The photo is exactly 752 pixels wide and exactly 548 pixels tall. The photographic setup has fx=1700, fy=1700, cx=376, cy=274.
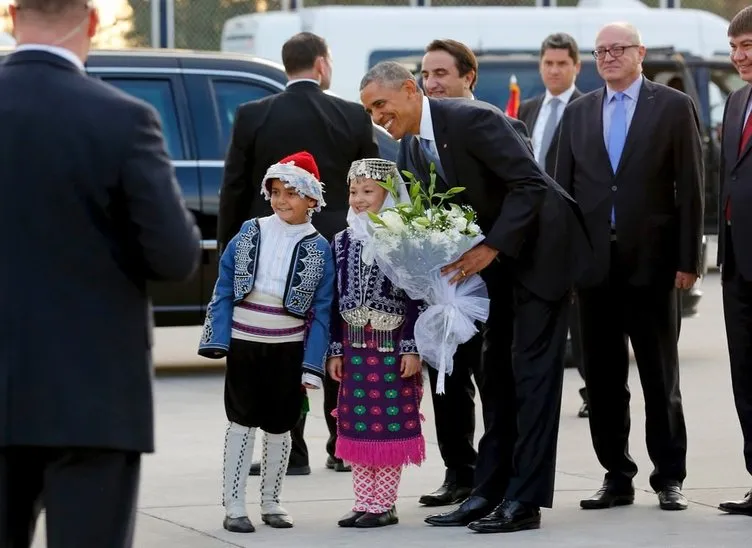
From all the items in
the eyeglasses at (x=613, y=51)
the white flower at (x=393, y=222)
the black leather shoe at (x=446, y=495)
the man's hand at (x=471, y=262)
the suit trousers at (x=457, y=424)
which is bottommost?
the black leather shoe at (x=446, y=495)

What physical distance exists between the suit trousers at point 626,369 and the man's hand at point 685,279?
58 millimetres

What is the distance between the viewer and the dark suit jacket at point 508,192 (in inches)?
242

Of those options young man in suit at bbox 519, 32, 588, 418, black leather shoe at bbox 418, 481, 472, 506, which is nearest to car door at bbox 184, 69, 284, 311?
young man in suit at bbox 519, 32, 588, 418

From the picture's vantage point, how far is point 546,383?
6.26 metres

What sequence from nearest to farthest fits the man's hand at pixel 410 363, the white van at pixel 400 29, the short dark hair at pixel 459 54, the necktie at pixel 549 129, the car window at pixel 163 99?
1. the man's hand at pixel 410 363
2. the short dark hair at pixel 459 54
3. the necktie at pixel 549 129
4. the car window at pixel 163 99
5. the white van at pixel 400 29

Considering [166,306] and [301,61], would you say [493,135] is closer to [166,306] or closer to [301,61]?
[301,61]

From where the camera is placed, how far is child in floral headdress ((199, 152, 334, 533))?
21.1ft

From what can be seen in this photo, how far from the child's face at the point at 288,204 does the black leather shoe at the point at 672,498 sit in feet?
5.88

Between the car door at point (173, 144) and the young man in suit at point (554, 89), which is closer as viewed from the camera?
the young man in suit at point (554, 89)

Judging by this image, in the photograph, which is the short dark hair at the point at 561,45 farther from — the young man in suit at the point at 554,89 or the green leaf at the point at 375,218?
the green leaf at the point at 375,218

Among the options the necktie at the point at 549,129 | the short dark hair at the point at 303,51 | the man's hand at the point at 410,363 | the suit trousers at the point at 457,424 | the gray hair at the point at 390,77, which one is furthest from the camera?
the necktie at the point at 549,129

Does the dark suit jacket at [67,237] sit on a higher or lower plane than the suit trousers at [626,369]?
higher

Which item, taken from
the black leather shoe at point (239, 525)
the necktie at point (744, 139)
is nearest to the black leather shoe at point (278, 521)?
the black leather shoe at point (239, 525)

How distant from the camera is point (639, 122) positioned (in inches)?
268
